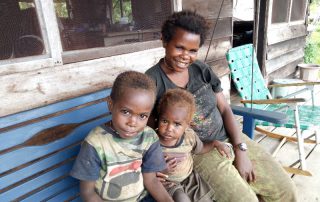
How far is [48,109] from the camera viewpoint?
128 centimetres

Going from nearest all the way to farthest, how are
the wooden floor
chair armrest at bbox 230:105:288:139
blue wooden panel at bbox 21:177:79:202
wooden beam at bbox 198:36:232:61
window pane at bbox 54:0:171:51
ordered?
blue wooden panel at bbox 21:177:79:202 < window pane at bbox 54:0:171:51 < chair armrest at bbox 230:105:288:139 < the wooden floor < wooden beam at bbox 198:36:232:61

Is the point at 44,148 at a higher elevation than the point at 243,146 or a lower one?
higher

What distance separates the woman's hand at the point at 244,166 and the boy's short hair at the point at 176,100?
482 millimetres

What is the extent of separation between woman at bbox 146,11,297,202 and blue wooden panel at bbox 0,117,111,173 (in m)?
0.49

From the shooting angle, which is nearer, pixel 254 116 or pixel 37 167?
pixel 37 167

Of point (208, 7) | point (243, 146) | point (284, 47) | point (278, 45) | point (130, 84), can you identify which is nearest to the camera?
point (130, 84)

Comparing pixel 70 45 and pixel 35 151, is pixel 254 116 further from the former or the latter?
pixel 35 151

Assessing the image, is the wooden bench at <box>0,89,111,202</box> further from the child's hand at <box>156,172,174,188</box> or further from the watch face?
the watch face

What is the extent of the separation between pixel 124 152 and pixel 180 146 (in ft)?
1.18

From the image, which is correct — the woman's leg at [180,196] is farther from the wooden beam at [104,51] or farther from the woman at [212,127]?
the wooden beam at [104,51]

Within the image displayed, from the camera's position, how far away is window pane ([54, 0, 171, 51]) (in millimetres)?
1383

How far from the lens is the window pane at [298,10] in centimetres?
450

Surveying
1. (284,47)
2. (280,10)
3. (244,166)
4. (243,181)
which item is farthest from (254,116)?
(284,47)

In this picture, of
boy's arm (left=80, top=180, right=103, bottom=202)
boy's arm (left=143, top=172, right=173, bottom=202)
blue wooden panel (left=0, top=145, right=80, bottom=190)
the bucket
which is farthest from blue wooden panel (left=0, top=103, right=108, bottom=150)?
the bucket
